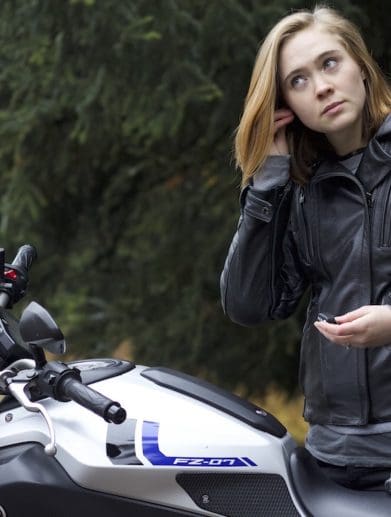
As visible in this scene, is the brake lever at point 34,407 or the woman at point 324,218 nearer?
the brake lever at point 34,407

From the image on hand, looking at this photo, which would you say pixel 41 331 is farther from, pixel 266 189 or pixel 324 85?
pixel 324 85

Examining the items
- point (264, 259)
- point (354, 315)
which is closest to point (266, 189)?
point (264, 259)

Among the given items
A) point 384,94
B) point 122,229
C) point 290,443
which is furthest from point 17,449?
point 122,229

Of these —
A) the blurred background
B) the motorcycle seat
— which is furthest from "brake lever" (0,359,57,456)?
the blurred background

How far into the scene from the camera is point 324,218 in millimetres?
2359

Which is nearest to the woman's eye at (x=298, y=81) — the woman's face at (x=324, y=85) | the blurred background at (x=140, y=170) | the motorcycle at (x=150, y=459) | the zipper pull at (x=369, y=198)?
the woman's face at (x=324, y=85)

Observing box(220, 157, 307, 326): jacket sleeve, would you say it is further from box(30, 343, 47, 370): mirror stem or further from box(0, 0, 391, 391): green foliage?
box(0, 0, 391, 391): green foliage

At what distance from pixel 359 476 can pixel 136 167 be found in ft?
13.7

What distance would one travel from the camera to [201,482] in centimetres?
207

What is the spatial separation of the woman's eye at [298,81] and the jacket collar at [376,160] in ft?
0.64

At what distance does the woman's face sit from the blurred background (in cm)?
245

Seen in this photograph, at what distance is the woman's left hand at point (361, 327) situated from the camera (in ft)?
6.76

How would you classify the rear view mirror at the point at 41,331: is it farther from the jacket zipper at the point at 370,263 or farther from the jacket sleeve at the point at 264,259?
the jacket zipper at the point at 370,263

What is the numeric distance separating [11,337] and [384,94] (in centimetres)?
98
